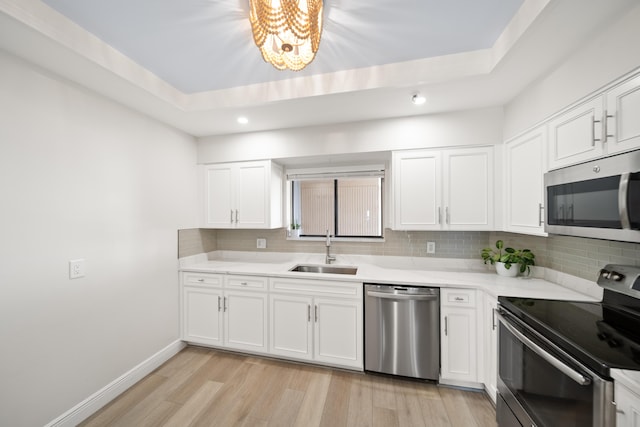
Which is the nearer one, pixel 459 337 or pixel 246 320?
pixel 459 337

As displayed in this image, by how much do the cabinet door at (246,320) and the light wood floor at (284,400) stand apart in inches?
8.2

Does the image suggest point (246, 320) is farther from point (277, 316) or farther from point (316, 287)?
point (316, 287)

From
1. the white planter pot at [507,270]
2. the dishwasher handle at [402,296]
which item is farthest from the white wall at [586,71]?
the dishwasher handle at [402,296]

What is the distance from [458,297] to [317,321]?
1262 mm

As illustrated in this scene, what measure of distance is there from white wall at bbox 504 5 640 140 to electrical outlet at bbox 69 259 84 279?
342 centimetres

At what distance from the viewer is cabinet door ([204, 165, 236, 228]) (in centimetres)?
297

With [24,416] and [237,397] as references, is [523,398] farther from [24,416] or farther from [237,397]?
[24,416]

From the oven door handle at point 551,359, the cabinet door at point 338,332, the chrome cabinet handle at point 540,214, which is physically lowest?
the cabinet door at point 338,332

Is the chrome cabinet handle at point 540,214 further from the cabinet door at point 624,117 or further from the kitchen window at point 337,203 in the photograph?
the kitchen window at point 337,203

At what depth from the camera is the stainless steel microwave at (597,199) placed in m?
1.08

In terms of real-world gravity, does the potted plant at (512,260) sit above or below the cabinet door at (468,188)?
below

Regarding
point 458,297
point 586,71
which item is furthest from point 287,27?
point 458,297

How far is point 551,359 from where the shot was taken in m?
1.14

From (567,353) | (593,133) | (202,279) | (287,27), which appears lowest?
(202,279)
